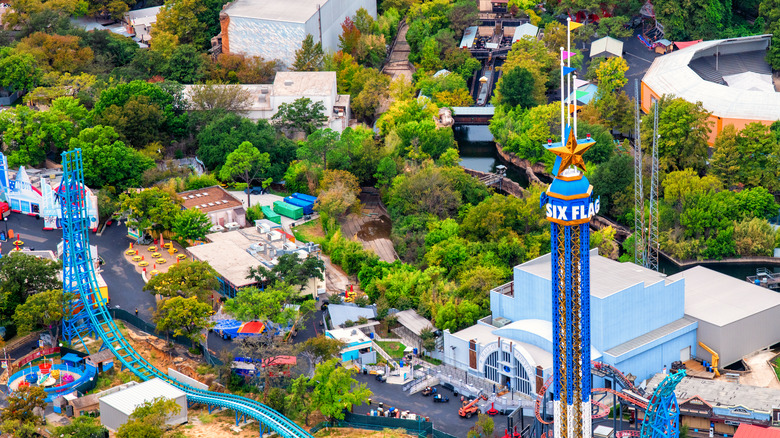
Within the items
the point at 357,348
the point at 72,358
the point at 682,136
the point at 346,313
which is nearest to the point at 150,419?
the point at 72,358

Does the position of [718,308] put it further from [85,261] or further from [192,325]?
[85,261]

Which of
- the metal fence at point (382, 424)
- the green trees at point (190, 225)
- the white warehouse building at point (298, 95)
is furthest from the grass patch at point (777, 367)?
the white warehouse building at point (298, 95)

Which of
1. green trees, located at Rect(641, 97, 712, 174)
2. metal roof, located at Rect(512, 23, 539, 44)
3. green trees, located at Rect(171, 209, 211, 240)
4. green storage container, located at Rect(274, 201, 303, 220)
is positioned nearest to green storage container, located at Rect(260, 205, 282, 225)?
green storage container, located at Rect(274, 201, 303, 220)

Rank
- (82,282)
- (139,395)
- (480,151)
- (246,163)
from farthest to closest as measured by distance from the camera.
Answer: (480,151)
(246,163)
(82,282)
(139,395)

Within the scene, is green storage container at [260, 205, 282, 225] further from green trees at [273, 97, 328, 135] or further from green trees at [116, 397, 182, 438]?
green trees at [116, 397, 182, 438]

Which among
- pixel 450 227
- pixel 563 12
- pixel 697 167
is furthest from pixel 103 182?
pixel 563 12

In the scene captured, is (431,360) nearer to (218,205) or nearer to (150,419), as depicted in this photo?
(150,419)

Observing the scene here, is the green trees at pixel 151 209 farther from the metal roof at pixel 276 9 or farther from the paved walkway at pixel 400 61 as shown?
the paved walkway at pixel 400 61
